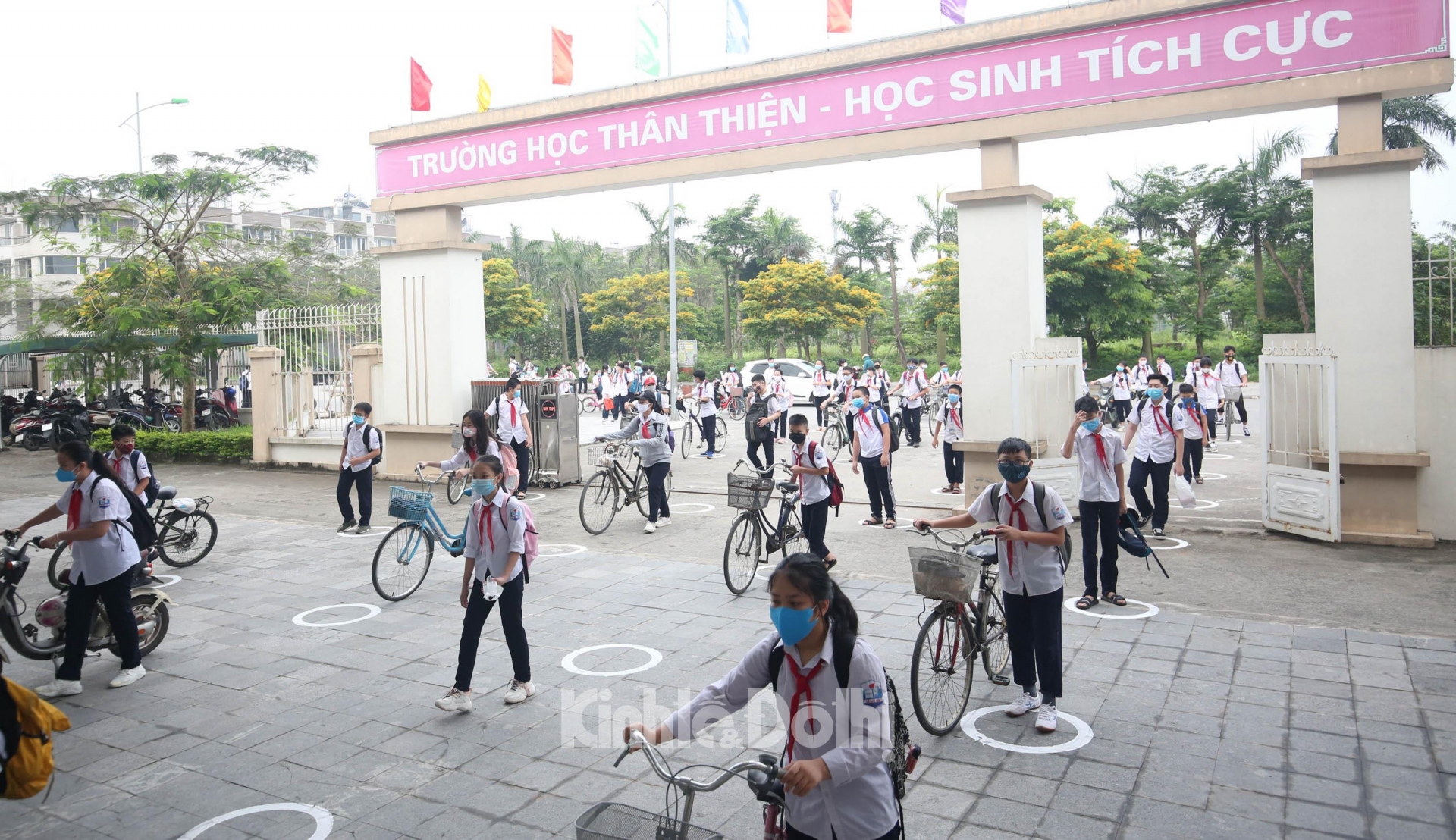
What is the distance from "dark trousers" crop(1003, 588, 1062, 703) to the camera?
503 centimetres

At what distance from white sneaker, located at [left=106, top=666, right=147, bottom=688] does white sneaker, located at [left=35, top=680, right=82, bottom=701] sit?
183mm

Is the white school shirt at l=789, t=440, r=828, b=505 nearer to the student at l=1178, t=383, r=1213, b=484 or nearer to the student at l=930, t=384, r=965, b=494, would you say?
the student at l=930, t=384, r=965, b=494

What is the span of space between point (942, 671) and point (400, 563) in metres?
4.94

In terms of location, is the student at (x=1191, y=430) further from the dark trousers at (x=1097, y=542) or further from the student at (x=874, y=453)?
the dark trousers at (x=1097, y=542)

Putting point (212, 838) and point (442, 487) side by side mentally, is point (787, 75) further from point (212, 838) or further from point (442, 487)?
point (212, 838)

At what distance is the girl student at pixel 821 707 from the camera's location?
2.79m

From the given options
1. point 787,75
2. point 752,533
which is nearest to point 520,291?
point 787,75

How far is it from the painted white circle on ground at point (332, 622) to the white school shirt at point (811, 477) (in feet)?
12.3

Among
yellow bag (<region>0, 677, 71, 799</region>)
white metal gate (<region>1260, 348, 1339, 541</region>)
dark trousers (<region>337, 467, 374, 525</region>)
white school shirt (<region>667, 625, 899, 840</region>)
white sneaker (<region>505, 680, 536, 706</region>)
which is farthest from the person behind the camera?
dark trousers (<region>337, 467, 374, 525</region>)

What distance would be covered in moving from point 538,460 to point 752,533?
22.1 ft

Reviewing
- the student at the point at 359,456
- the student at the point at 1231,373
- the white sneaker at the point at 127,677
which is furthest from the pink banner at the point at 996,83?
the student at the point at 1231,373

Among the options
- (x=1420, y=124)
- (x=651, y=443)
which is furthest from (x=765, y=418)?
(x=1420, y=124)

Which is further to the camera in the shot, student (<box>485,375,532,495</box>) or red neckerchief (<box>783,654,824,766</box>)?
student (<box>485,375,532,495</box>)

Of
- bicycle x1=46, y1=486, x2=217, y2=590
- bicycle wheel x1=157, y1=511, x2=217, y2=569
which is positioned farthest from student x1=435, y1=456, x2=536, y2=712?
bicycle wheel x1=157, y1=511, x2=217, y2=569
